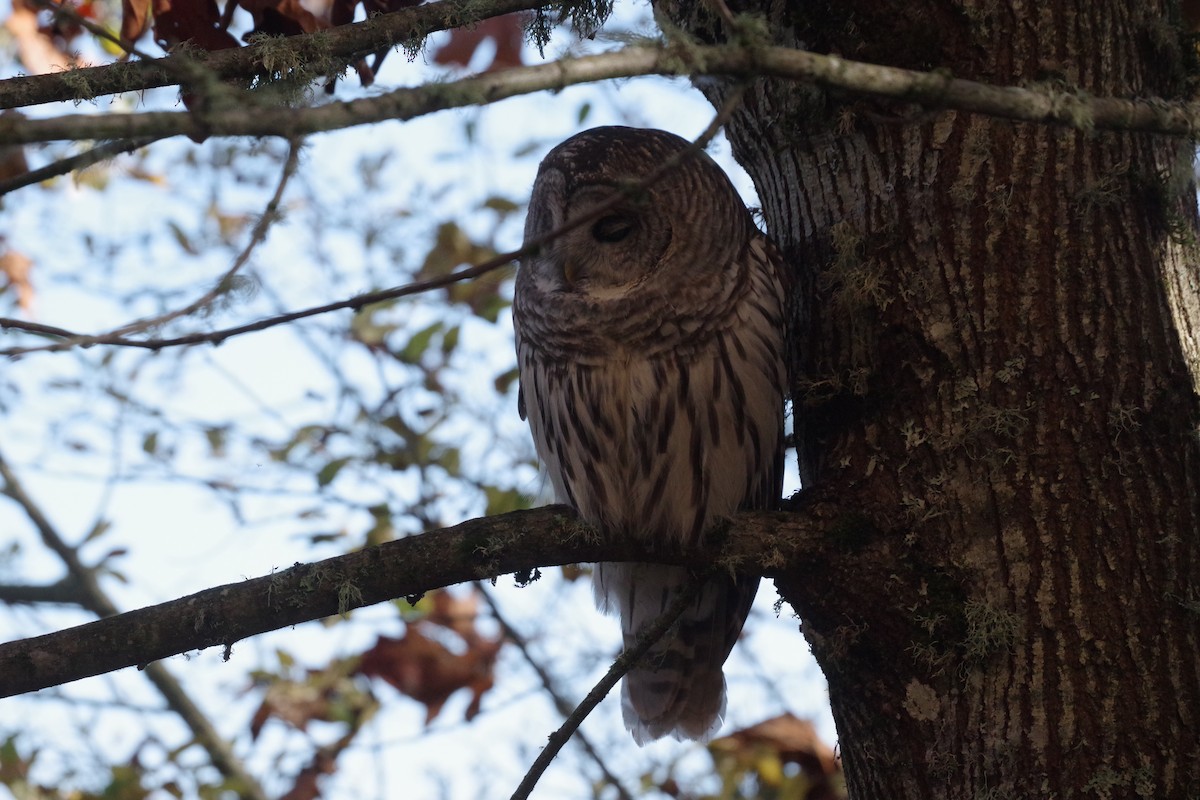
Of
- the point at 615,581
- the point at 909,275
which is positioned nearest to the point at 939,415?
the point at 909,275

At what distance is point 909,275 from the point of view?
2.62 m

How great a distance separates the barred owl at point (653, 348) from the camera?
122 inches

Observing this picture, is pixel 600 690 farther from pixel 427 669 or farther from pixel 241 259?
pixel 427 669

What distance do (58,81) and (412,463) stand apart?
434 centimetres

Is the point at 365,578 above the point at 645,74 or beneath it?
beneath

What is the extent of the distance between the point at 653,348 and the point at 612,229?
47cm

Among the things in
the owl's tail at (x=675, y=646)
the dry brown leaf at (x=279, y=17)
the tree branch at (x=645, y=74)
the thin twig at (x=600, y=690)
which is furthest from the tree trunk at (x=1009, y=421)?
the dry brown leaf at (x=279, y=17)

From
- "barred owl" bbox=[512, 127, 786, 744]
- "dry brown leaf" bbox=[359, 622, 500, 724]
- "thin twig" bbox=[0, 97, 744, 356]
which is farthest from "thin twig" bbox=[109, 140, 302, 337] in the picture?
"dry brown leaf" bbox=[359, 622, 500, 724]

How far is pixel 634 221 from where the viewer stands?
3.46m

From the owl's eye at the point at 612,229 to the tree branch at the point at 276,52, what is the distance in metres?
0.79

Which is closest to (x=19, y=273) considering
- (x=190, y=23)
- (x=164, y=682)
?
(x=164, y=682)

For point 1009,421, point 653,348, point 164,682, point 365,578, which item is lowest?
point 1009,421

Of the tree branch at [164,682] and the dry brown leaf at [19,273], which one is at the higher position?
the dry brown leaf at [19,273]

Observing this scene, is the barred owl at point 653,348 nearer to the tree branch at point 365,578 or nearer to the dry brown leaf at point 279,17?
the tree branch at point 365,578
